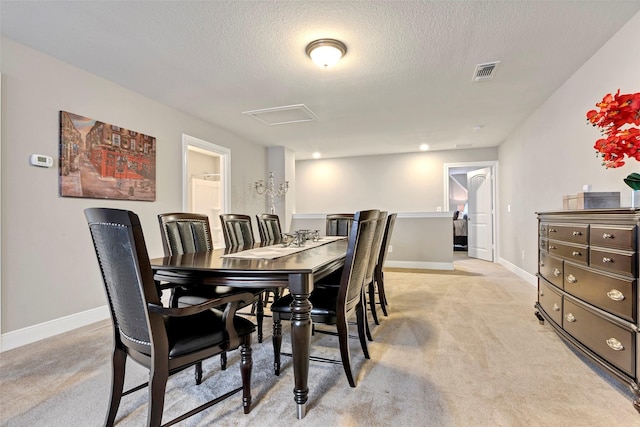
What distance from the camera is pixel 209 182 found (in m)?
5.79

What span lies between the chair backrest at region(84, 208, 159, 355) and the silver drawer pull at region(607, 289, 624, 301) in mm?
2226

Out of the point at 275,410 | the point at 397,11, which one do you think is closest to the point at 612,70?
the point at 397,11

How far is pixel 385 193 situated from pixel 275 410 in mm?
5827

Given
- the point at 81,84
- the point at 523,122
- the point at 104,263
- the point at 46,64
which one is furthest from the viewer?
the point at 523,122

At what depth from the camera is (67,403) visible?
1606 mm

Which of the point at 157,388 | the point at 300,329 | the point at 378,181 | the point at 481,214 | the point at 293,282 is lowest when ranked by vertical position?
the point at 157,388

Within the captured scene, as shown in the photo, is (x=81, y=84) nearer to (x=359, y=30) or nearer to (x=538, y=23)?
(x=359, y=30)

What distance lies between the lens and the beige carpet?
4.83 ft

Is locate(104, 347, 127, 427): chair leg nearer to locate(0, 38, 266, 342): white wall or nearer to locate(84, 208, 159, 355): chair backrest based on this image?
locate(84, 208, 159, 355): chair backrest

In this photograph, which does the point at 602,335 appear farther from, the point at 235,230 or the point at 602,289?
the point at 235,230

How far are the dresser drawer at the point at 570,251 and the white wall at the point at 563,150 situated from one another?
0.56 metres

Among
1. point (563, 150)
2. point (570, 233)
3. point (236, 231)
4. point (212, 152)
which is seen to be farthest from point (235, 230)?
point (563, 150)

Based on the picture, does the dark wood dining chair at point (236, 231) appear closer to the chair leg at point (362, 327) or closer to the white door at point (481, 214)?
the chair leg at point (362, 327)

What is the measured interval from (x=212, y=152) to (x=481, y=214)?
18.0ft
